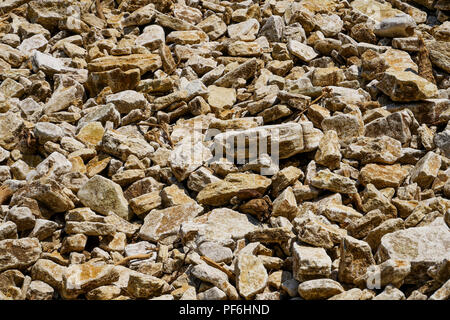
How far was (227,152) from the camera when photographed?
435cm

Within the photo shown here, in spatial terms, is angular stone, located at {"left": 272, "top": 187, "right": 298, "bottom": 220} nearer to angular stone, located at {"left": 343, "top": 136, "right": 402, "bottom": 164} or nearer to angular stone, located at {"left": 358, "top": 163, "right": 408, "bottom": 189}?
angular stone, located at {"left": 358, "top": 163, "right": 408, "bottom": 189}

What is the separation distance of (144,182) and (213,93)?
60.0 inches

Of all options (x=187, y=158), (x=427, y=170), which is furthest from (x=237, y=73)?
(x=427, y=170)

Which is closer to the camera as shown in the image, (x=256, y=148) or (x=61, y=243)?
(x=61, y=243)

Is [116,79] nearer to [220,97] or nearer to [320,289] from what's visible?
[220,97]

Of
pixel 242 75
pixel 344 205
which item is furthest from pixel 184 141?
pixel 344 205

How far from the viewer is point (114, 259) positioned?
12.1ft

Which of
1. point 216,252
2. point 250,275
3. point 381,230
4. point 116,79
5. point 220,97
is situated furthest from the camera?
point 116,79

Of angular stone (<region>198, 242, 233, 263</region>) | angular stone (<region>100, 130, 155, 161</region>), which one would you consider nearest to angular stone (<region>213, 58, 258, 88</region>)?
angular stone (<region>100, 130, 155, 161</region>)

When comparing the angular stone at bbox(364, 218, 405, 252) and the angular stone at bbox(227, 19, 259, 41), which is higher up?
the angular stone at bbox(227, 19, 259, 41)

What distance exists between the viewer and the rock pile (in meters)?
3.32

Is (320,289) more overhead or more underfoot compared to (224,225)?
more overhead
